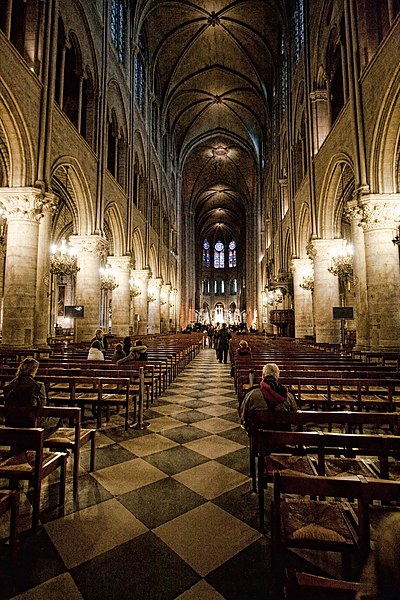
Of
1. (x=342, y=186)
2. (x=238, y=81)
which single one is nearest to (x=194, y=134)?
(x=238, y=81)

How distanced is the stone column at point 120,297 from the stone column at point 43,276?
710 cm

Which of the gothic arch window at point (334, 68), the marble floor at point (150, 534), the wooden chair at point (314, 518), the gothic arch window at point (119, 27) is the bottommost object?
the marble floor at point (150, 534)

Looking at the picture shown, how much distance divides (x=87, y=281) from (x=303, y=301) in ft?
32.8

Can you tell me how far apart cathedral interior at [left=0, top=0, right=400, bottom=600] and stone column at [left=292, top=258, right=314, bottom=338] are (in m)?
0.07

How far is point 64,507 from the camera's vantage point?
108 inches

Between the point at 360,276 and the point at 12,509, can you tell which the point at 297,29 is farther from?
the point at 12,509

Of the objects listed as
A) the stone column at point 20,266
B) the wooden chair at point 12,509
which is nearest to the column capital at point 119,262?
the stone column at point 20,266

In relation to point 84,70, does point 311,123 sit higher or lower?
lower

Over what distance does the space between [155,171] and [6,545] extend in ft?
81.8

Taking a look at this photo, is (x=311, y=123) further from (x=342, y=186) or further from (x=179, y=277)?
(x=179, y=277)

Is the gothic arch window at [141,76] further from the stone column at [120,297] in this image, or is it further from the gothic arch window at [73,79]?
the stone column at [120,297]

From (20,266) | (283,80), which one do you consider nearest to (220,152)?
(283,80)

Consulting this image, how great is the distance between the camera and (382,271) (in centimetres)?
845

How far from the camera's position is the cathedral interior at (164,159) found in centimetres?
834
